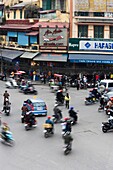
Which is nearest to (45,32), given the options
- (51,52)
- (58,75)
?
(51,52)

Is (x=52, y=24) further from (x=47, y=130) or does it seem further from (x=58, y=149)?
(x=58, y=149)

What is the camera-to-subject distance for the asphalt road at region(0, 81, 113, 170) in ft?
61.2

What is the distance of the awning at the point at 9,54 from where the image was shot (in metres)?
49.0

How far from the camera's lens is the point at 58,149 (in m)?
20.9

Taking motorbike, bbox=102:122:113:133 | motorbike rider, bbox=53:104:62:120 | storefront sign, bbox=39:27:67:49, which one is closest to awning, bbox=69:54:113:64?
storefront sign, bbox=39:27:67:49

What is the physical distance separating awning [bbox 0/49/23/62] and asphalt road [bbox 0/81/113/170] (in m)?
20.6

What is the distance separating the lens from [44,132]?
2325 centimetres

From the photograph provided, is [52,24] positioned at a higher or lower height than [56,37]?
higher

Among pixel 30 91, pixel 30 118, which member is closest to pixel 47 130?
pixel 30 118

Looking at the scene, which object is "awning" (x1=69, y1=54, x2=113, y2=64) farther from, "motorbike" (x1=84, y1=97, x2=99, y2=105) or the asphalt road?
the asphalt road

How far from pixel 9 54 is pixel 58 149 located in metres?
30.9

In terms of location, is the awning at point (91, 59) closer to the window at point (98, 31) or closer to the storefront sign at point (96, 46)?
the storefront sign at point (96, 46)

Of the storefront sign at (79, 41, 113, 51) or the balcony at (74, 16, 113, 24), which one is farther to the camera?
the balcony at (74, 16, 113, 24)

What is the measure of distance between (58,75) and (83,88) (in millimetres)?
3104
